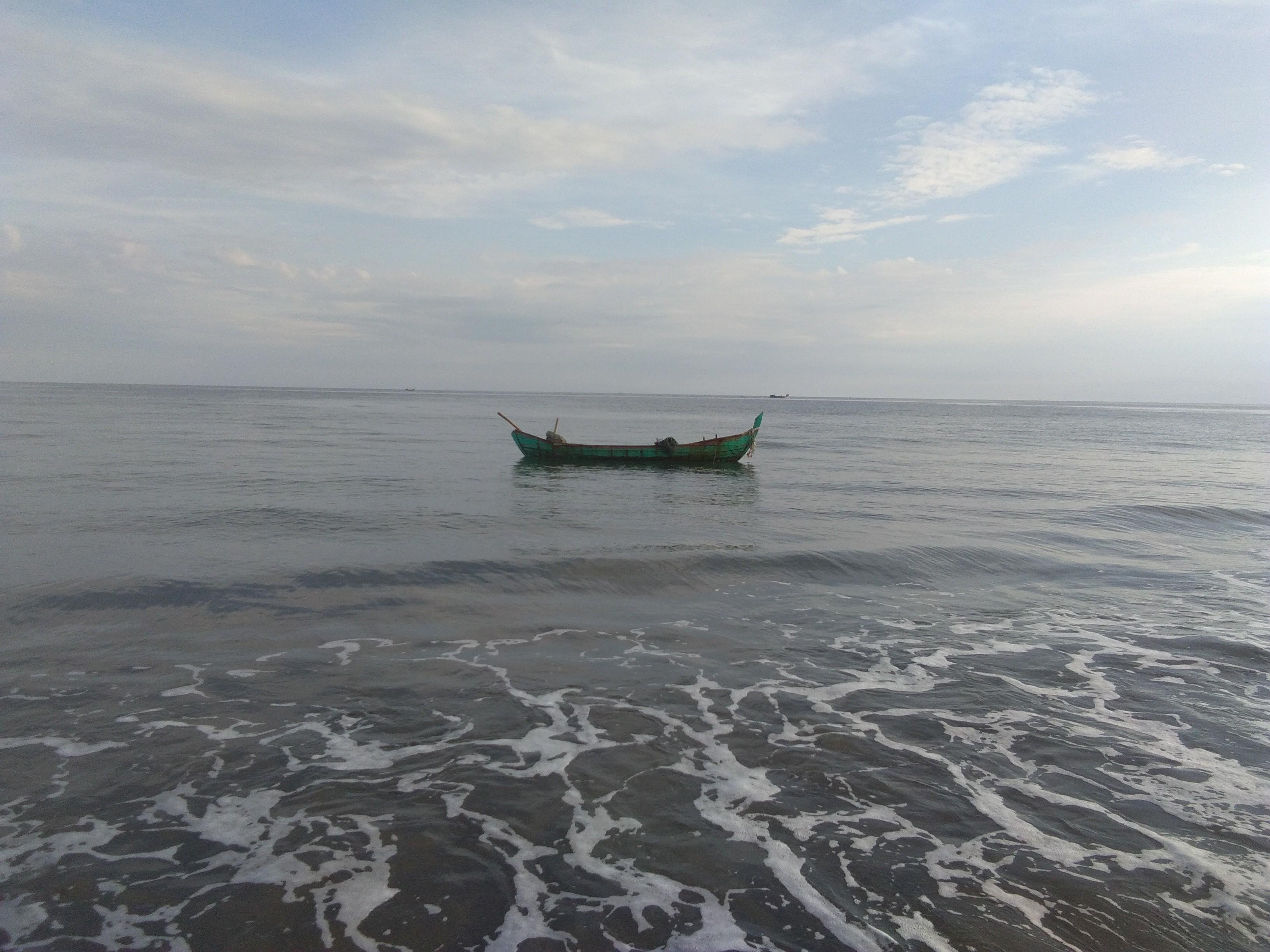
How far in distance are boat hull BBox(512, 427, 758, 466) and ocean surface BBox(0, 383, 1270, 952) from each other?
15594 mm

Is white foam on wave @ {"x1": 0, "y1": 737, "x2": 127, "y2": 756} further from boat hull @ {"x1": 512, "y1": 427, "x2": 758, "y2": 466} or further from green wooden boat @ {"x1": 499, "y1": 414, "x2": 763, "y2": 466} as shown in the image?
boat hull @ {"x1": 512, "y1": 427, "x2": 758, "y2": 466}

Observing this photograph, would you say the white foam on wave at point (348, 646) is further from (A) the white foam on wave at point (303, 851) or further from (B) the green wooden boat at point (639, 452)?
(B) the green wooden boat at point (639, 452)

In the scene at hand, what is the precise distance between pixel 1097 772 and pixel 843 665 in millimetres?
3430

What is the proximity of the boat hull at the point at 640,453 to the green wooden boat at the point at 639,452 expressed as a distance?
20 mm

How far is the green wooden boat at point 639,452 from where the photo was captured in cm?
3628

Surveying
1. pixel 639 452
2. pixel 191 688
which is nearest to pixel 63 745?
pixel 191 688

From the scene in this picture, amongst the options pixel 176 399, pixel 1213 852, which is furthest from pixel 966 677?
pixel 176 399

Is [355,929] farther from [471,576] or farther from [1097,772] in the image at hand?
[471,576]

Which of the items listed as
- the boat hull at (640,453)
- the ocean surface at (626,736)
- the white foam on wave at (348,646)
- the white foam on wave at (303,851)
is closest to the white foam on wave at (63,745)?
the ocean surface at (626,736)

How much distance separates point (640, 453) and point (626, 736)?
28.5 m

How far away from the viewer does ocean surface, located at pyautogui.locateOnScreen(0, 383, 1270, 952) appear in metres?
5.37

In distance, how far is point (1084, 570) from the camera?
53.2 ft

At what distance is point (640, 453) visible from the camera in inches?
1428

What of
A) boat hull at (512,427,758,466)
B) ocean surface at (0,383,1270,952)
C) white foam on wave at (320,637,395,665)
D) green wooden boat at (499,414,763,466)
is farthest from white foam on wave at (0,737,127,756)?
boat hull at (512,427,758,466)
